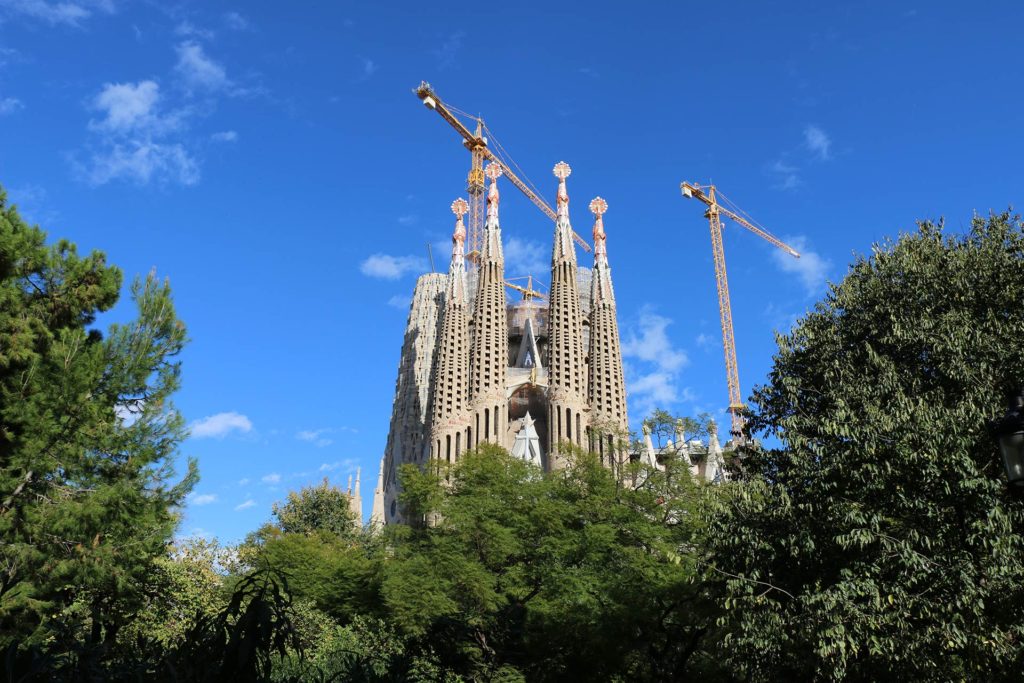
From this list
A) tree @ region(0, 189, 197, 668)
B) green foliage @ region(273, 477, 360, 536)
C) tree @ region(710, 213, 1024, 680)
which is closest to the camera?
tree @ region(710, 213, 1024, 680)

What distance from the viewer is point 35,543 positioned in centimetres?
1168

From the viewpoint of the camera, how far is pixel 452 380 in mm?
41031

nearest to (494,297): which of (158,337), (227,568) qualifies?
(227,568)

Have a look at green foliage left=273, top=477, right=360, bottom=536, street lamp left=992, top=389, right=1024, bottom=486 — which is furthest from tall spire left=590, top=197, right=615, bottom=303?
street lamp left=992, top=389, right=1024, bottom=486

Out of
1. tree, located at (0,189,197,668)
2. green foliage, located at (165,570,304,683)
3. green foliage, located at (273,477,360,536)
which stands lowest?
green foliage, located at (165,570,304,683)

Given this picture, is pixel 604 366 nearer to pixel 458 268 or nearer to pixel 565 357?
pixel 565 357

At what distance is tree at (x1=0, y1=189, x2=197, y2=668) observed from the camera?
1166 centimetres

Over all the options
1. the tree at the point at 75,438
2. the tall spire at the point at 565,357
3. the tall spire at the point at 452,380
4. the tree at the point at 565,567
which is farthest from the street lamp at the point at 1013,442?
the tall spire at the point at 452,380

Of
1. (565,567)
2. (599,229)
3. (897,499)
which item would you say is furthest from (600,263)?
(897,499)

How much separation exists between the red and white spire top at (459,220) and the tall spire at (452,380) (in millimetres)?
3346

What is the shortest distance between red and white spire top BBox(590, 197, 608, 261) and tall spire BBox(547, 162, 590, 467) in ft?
6.92

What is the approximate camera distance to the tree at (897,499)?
8.45 m

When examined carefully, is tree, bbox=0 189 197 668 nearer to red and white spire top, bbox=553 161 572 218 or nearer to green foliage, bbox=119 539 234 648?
green foliage, bbox=119 539 234 648

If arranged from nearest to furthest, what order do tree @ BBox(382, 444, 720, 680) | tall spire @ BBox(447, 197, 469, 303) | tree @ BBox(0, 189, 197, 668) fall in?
tree @ BBox(0, 189, 197, 668), tree @ BBox(382, 444, 720, 680), tall spire @ BBox(447, 197, 469, 303)
